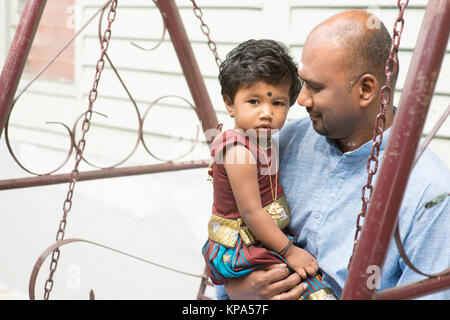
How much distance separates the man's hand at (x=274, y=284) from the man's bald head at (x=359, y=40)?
0.61 m

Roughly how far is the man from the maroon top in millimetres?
136

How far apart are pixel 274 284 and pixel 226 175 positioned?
36cm

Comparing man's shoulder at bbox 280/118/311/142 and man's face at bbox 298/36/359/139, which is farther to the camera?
man's shoulder at bbox 280/118/311/142

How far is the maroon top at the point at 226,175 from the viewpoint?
5.24 ft

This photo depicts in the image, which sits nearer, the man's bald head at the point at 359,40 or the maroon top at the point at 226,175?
the man's bald head at the point at 359,40

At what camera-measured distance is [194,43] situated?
4039 mm

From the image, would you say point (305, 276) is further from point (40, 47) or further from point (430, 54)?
point (40, 47)

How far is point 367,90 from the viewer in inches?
59.5

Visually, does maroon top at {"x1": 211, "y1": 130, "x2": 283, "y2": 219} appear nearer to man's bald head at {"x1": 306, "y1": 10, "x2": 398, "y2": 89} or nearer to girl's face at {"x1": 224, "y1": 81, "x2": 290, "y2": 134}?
girl's face at {"x1": 224, "y1": 81, "x2": 290, "y2": 134}

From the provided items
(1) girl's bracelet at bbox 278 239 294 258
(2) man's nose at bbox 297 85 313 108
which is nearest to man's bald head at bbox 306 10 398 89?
(2) man's nose at bbox 297 85 313 108

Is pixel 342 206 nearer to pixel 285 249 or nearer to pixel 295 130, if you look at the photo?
pixel 285 249

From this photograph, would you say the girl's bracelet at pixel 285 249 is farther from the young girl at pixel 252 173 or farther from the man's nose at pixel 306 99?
the man's nose at pixel 306 99

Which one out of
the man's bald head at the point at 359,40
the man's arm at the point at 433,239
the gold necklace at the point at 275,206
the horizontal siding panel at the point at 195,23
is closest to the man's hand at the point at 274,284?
the gold necklace at the point at 275,206

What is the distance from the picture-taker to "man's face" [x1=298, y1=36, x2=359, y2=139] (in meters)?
1.48
